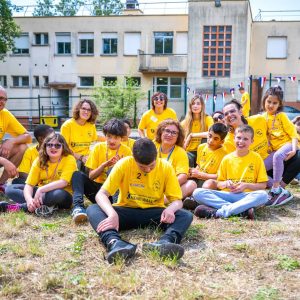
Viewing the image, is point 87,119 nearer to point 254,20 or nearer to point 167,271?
point 167,271

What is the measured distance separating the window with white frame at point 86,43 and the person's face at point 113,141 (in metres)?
29.6

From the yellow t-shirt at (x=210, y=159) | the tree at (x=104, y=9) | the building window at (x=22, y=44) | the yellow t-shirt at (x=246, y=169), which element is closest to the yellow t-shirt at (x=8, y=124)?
the yellow t-shirt at (x=210, y=159)

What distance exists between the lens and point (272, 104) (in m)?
6.28

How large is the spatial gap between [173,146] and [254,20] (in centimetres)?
2975

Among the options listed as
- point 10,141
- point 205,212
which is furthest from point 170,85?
point 205,212

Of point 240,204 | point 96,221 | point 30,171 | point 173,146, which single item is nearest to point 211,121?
point 173,146

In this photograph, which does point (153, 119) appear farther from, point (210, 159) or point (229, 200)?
point (229, 200)

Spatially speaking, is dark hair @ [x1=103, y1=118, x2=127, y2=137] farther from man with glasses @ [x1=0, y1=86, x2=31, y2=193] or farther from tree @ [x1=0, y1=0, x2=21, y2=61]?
tree @ [x1=0, y1=0, x2=21, y2=61]

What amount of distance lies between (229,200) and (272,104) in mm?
1843

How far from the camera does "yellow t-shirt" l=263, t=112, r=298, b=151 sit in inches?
247

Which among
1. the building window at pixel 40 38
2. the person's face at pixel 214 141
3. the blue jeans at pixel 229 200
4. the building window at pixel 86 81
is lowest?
the blue jeans at pixel 229 200

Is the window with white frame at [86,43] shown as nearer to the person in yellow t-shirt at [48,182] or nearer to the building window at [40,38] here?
the building window at [40,38]

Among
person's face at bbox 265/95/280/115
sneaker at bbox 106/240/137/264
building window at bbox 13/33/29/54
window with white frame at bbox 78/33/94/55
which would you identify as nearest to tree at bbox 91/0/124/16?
window with white frame at bbox 78/33/94/55

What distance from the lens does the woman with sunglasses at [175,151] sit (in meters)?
5.31
